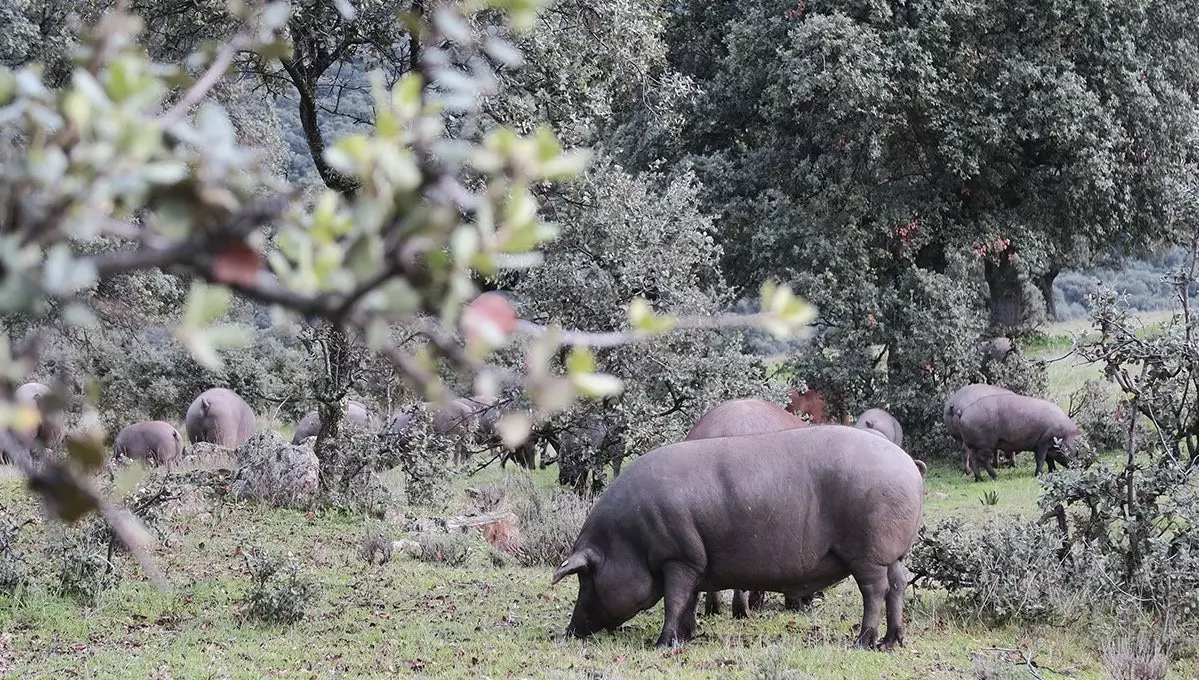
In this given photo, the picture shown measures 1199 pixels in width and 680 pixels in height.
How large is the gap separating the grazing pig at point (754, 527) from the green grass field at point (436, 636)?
0.38 m

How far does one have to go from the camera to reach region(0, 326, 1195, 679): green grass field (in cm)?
782

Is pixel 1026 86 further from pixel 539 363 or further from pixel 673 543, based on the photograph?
pixel 539 363

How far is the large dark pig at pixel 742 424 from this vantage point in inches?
398

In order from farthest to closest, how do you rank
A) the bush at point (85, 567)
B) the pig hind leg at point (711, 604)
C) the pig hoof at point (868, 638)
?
the pig hind leg at point (711, 604) < the bush at point (85, 567) < the pig hoof at point (868, 638)

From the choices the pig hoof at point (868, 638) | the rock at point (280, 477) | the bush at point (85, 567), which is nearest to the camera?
the pig hoof at point (868, 638)

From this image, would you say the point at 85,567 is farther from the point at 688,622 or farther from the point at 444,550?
the point at 688,622

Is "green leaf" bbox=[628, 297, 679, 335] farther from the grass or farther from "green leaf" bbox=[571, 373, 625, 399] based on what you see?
the grass

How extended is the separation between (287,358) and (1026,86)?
18586 millimetres

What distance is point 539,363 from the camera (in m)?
1.87

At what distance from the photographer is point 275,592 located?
9305mm

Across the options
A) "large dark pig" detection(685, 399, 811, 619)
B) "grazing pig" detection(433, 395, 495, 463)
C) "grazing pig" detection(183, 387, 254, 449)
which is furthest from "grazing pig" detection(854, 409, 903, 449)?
"grazing pig" detection(183, 387, 254, 449)

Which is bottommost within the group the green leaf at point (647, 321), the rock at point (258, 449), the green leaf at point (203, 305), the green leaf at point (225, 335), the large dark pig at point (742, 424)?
the rock at point (258, 449)

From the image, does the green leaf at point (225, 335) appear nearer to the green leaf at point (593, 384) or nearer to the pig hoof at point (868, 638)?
the green leaf at point (593, 384)

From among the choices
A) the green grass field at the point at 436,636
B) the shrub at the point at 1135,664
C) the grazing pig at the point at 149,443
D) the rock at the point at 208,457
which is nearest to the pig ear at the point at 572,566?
the green grass field at the point at 436,636
